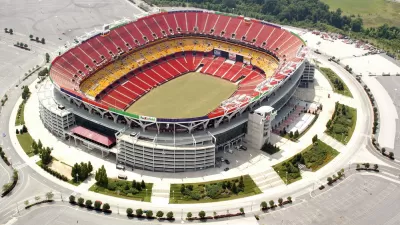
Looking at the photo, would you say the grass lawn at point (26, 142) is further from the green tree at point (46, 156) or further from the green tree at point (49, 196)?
the green tree at point (49, 196)

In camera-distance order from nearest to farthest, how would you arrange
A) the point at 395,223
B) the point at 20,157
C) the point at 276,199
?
the point at 395,223 → the point at 276,199 → the point at 20,157

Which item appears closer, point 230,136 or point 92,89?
point 230,136

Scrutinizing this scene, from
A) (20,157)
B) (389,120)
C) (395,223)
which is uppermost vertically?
(389,120)

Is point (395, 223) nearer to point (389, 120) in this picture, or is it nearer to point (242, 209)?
point (242, 209)

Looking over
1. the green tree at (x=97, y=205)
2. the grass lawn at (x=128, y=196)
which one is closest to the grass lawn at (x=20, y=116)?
the grass lawn at (x=128, y=196)

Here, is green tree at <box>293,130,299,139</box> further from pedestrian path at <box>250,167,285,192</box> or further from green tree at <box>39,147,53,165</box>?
green tree at <box>39,147,53,165</box>

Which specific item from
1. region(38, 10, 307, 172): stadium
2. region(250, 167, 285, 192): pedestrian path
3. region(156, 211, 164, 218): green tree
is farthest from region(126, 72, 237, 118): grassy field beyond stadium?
region(156, 211, 164, 218): green tree

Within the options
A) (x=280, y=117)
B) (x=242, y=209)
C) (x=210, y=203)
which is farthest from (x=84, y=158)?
(x=280, y=117)
